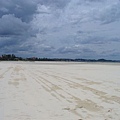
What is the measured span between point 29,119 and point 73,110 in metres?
1.77

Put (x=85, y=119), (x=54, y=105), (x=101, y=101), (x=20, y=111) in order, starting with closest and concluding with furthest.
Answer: (x=85, y=119) < (x=20, y=111) < (x=54, y=105) < (x=101, y=101)

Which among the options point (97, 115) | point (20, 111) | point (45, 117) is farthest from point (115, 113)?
point (20, 111)

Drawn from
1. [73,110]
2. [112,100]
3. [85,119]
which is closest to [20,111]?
[73,110]

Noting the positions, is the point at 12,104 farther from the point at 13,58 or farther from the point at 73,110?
the point at 13,58

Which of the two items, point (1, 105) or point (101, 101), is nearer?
point (1, 105)

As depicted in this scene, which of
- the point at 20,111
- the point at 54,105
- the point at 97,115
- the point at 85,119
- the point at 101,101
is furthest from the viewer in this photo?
the point at 101,101

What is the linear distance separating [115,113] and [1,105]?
4.03 metres

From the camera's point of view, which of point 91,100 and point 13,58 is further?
point 13,58

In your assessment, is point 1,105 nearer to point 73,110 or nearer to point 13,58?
point 73,110

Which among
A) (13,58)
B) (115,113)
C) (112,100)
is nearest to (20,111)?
(115,113)

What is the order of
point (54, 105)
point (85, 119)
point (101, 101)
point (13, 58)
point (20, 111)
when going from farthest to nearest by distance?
point (13, 58), point (101, 101), point (54, 105), point (20, 111), point (85, 119)

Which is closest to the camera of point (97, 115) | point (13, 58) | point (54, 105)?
point (97, 115)

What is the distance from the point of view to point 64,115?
26.3 feet

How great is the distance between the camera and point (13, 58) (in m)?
166
